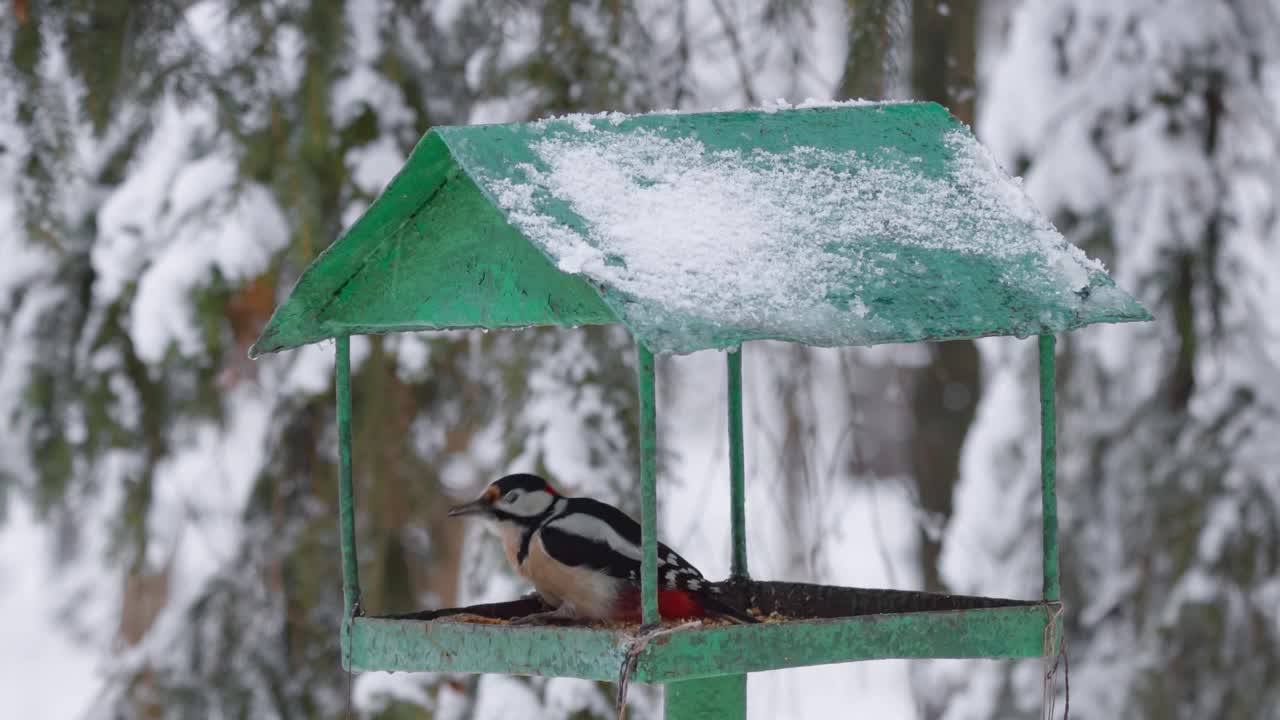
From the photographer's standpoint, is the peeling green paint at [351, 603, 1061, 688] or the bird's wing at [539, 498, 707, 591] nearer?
the peeling green paint at [351, 603, 1061, 688]

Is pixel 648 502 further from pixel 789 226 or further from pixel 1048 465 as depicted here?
pixel 1048 465

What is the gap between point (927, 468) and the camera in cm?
877

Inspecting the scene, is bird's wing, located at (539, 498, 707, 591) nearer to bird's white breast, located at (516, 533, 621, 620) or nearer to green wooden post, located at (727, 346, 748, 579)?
bird's white breast, located at (516, 533, 621, 620)

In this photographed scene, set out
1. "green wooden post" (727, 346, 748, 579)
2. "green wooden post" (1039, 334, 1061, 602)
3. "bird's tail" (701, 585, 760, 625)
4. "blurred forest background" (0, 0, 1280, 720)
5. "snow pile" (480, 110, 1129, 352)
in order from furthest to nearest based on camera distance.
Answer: "blurred forest background" (0, 0, 1280, 720) < "green wooden post" (727, 346, 748, 579) < "green wooden post" (1039, 334, 1061, 602) < "bird's tail" (701, 585, 760, 625) < "snow pile" (480, 110, 1129, 352)

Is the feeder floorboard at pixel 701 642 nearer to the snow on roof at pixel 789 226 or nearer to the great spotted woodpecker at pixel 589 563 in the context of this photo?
the great spotted woodpecker at pixel 589 563

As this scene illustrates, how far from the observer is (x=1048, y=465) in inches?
101

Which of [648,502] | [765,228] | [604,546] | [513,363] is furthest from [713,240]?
[513,363]

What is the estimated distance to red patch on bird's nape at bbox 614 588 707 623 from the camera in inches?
95.6

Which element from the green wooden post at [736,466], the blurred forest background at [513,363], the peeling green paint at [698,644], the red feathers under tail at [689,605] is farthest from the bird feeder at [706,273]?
the blurred forest background at [513,363]

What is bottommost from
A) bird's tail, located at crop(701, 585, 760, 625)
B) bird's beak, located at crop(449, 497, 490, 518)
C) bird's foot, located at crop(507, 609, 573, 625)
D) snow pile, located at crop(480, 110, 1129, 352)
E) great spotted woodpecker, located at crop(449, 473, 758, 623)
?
bird's foot, located at crop(507, 609, 573, 625)

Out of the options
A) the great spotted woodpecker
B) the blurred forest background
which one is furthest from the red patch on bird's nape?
the blurred forest background

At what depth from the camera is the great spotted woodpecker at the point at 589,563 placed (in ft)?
8.00

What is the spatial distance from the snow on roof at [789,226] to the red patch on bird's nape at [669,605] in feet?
1.65

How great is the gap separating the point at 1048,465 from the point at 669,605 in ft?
2.05
